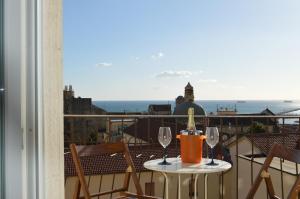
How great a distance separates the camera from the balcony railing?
14.4ft

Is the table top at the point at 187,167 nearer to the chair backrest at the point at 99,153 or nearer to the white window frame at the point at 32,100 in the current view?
the chair backrest at the point at 99,153

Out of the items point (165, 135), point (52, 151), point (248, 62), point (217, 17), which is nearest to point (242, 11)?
point (217, 17)

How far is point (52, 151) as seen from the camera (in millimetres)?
881

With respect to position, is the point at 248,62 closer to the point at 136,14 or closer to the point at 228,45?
the point at 228,45

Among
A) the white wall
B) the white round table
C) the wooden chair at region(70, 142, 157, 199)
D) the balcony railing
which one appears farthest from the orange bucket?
the white wall

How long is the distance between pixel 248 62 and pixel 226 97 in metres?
3.23

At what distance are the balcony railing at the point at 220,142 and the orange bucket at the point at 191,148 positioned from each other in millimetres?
1492

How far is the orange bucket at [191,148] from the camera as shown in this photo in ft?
7.68

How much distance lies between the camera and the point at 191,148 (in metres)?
2.39

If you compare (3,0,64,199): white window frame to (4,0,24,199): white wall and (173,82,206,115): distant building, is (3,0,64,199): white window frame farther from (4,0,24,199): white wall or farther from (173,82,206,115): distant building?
(173,82,206,115): distant building

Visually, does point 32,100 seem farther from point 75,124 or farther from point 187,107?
point 187,107

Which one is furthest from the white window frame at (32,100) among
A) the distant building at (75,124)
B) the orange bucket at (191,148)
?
the orange bucket at (191,148)

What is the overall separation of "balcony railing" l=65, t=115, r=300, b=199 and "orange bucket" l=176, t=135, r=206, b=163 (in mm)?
1492

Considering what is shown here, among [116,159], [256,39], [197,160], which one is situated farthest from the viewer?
[256,39]
